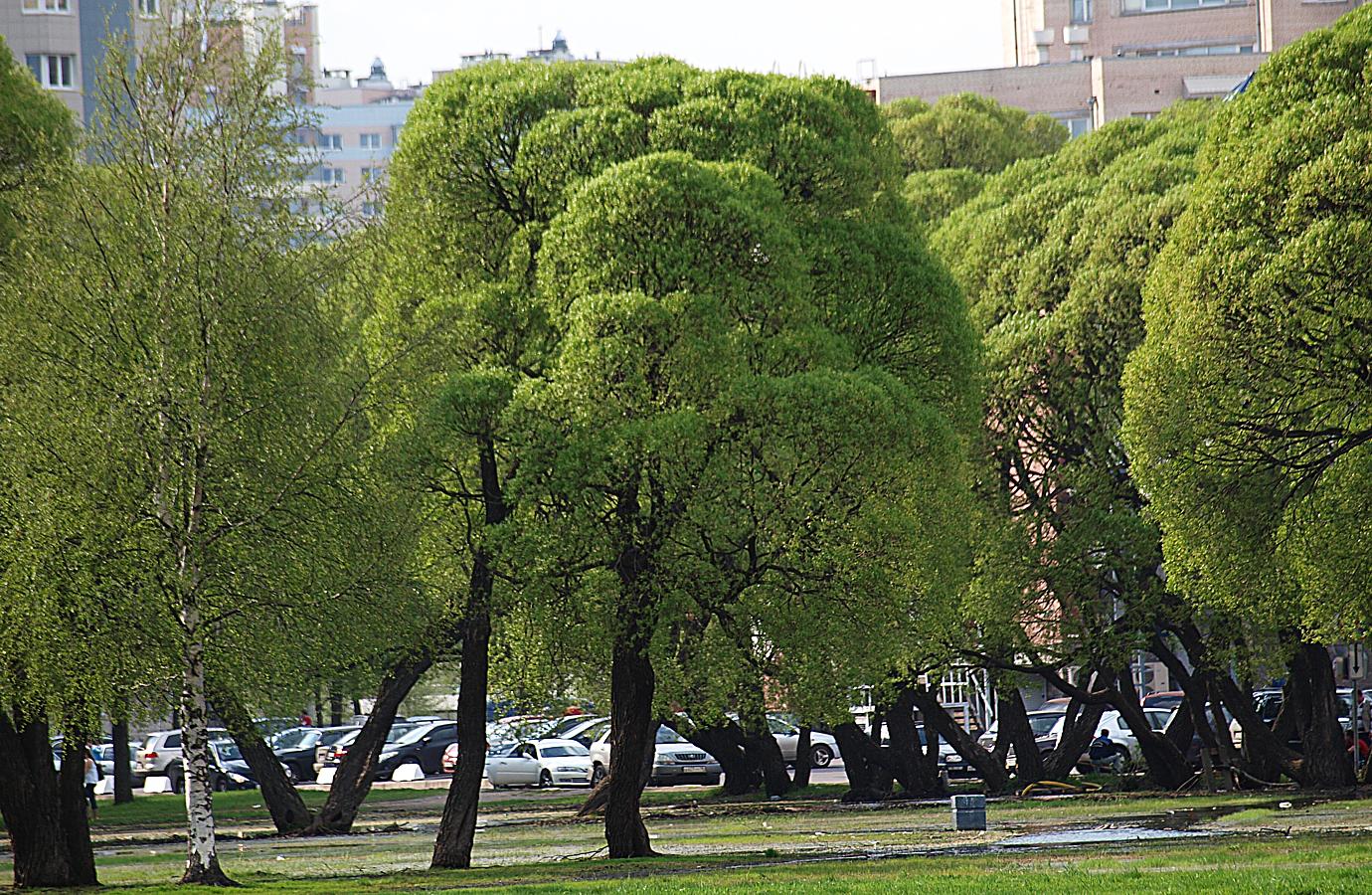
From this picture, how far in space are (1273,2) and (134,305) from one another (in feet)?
224

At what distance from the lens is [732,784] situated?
1572 inches

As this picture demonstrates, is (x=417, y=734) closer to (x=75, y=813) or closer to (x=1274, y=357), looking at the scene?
(x=75, y=813)

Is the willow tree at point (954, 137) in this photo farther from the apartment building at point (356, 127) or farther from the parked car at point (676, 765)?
the apartment building at point (356, 127)

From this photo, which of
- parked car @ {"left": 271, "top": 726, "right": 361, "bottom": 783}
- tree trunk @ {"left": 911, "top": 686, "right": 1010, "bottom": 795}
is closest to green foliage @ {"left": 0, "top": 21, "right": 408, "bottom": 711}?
tree trunk @ {"left": 911, "top": 686, "right": 1010, "bottom": 795}

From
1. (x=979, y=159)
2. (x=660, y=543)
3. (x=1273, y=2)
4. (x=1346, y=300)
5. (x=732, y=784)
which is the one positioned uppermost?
(x=1273, y=2)

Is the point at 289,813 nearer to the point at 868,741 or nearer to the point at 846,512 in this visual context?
the point at 868,741

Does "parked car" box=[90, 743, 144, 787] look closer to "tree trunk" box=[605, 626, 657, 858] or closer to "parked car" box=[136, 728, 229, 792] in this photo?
"parked car" box=[136, 728, 229, 792]

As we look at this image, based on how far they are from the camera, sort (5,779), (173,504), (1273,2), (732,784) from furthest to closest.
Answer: (1273,2)
(732,784)
(5,779)
(173,504)

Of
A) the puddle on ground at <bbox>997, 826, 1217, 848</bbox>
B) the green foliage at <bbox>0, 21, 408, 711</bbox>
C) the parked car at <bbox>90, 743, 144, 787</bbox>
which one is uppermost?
the green foliage at <bbox>0, 21, 408, 711</bbox>

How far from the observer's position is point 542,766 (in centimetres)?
4753

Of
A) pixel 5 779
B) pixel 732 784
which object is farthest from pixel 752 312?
pixel 732 784

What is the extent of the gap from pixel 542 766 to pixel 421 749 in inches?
241

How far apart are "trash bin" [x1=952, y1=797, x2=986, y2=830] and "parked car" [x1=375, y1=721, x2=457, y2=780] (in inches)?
1110

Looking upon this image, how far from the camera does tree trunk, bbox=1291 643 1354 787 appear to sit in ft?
102
